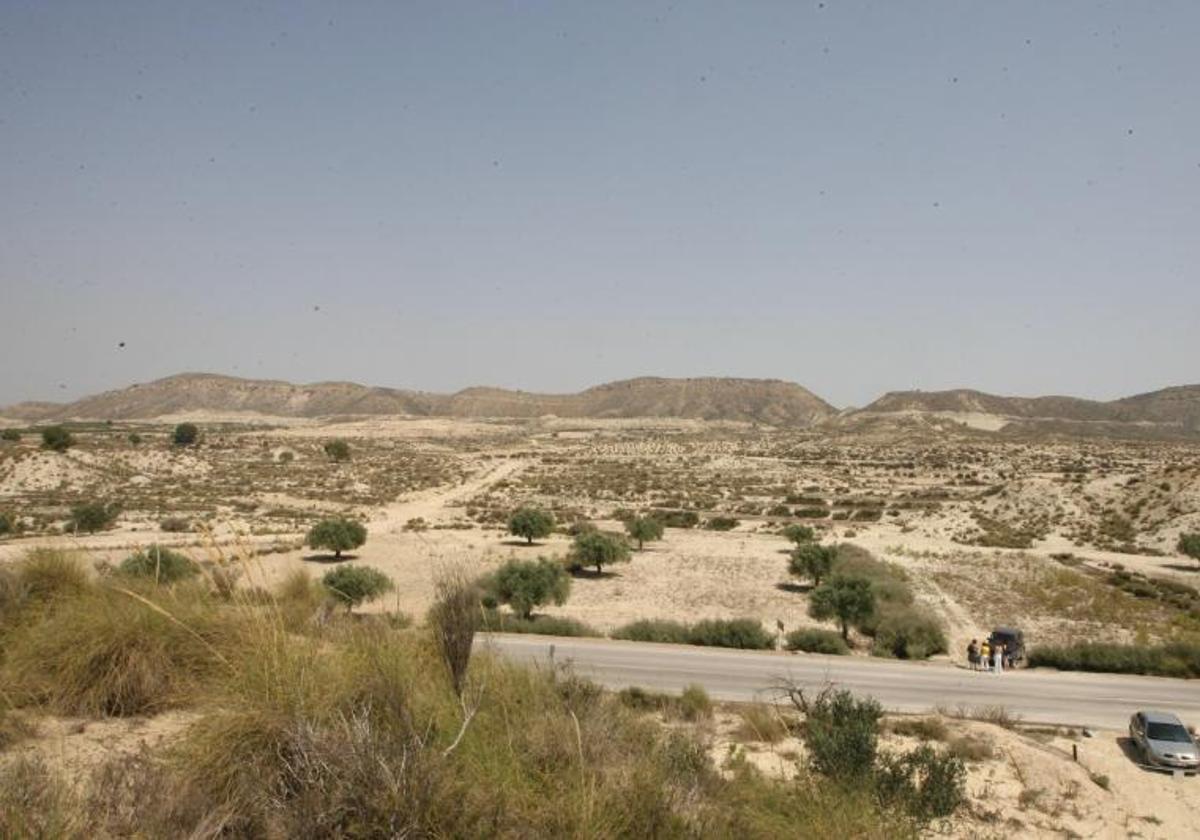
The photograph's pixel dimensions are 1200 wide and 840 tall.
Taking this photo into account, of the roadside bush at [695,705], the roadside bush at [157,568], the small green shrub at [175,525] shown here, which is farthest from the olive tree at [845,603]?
the small green shrub at [175,525]

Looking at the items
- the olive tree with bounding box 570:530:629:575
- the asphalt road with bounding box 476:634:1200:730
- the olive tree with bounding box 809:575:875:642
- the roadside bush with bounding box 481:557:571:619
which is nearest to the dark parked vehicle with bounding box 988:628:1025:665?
the asphalt road with bounding box 476:634:1200:730

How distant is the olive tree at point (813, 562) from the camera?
130ft

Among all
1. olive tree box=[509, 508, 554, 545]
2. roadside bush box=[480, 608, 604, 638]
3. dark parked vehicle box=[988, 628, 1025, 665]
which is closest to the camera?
dark parked vehicle box=[988, 628, 1025, 665]

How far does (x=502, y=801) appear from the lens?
5285 mm

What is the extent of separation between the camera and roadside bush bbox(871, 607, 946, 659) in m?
27.8

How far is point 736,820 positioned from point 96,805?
193 inches

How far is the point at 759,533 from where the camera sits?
5762 centimetres

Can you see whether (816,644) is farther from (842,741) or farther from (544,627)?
(842,741)

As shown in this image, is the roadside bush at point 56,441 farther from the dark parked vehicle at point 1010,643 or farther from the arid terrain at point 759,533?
Answer: the dark parked vehicle at point 1010,643

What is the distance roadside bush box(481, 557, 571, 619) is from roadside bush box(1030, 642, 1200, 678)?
62.2ft

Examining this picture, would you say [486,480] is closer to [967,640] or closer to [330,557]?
[330,557]

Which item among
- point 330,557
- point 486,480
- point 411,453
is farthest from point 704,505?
point 411,453

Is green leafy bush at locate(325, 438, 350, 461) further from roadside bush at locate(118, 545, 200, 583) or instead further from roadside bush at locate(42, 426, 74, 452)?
roadside bush at locate(118, 545, 200, 583)

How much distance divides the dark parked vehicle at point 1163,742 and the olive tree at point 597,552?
2734 cm
